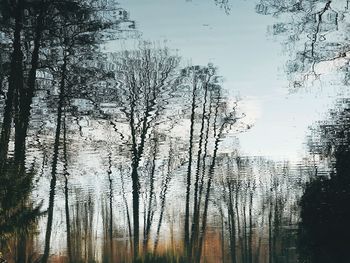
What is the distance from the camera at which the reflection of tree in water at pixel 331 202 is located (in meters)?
13.8

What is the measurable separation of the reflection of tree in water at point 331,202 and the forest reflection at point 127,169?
0.04m

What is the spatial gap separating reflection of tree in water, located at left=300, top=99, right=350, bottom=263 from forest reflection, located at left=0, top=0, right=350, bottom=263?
0.14 ft

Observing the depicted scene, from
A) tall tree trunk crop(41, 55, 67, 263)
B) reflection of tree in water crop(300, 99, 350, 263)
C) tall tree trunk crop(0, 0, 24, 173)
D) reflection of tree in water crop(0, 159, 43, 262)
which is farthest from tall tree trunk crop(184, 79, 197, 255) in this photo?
reflection of tree in water crop(0, 159, 43, 262)

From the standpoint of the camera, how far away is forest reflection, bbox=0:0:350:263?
12.8 metres

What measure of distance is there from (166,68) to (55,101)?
7391mm

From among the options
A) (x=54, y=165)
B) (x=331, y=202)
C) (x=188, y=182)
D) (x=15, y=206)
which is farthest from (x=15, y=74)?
(x=188, y=182)

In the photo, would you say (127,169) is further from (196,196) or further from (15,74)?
(15,74)

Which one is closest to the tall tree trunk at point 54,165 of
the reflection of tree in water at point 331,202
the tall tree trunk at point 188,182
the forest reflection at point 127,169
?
the forest reflection at point 127,169

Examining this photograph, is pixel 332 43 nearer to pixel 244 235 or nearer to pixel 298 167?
pixel 298 167

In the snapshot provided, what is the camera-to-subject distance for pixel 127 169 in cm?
2411

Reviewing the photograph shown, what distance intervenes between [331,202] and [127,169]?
1214cm

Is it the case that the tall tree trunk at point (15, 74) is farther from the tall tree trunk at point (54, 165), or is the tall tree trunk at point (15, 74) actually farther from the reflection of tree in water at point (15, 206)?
the tall tree trunk at point (54, 165)

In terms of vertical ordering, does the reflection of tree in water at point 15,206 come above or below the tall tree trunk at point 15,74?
below

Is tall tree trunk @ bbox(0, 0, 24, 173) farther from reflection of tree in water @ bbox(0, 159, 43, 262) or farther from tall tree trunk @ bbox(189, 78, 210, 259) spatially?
tall tree trunk @ bbox(189, 78, 210, 259)
